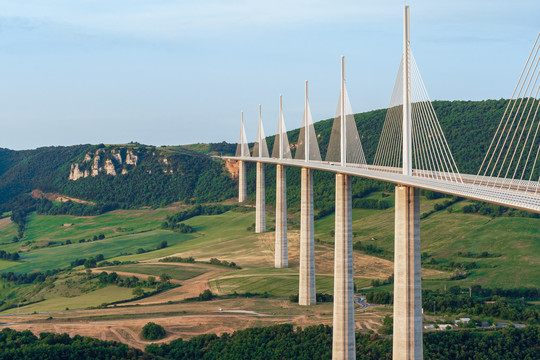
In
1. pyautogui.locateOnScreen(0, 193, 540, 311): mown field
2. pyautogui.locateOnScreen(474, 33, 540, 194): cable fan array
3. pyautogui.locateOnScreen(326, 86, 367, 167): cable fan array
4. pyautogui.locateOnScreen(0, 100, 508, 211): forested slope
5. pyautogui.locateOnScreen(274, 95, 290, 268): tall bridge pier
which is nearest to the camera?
pyautogui.locateOnScreen(474, 33, 540, 194): cable fan array

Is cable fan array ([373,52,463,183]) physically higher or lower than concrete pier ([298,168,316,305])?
higher

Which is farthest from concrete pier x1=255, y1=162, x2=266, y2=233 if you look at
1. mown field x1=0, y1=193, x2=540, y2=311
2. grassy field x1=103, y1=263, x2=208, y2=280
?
grassy field x1=103, y1=263, x2=208, y2=280

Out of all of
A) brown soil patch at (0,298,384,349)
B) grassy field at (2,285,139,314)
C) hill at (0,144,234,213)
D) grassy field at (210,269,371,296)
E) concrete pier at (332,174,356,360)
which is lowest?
grassy field at (2,285,139,314)

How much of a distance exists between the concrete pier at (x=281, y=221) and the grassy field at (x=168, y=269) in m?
11.2

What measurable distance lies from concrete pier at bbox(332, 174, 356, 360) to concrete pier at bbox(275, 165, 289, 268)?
95.0 feet

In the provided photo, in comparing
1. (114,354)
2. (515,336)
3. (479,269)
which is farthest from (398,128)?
(479,269)

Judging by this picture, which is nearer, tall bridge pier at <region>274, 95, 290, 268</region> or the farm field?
the farm field

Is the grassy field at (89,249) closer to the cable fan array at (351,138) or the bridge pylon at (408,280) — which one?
the cable fan array at (351,138)

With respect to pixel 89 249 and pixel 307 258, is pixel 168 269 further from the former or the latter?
pixel 89 249

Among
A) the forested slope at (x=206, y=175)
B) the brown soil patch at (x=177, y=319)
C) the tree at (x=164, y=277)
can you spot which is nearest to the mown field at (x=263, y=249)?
the tree at (x=164, y=277)

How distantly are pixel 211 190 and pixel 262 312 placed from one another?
338 feet

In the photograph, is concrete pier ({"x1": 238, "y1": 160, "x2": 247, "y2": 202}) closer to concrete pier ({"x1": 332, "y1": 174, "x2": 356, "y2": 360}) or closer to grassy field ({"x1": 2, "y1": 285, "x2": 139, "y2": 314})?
grassy field ({"x1": 2, "y1": 285, "x2": 139, "y2": 314})

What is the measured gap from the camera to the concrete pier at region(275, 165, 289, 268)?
258 feet

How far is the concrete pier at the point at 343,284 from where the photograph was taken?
153 feet
